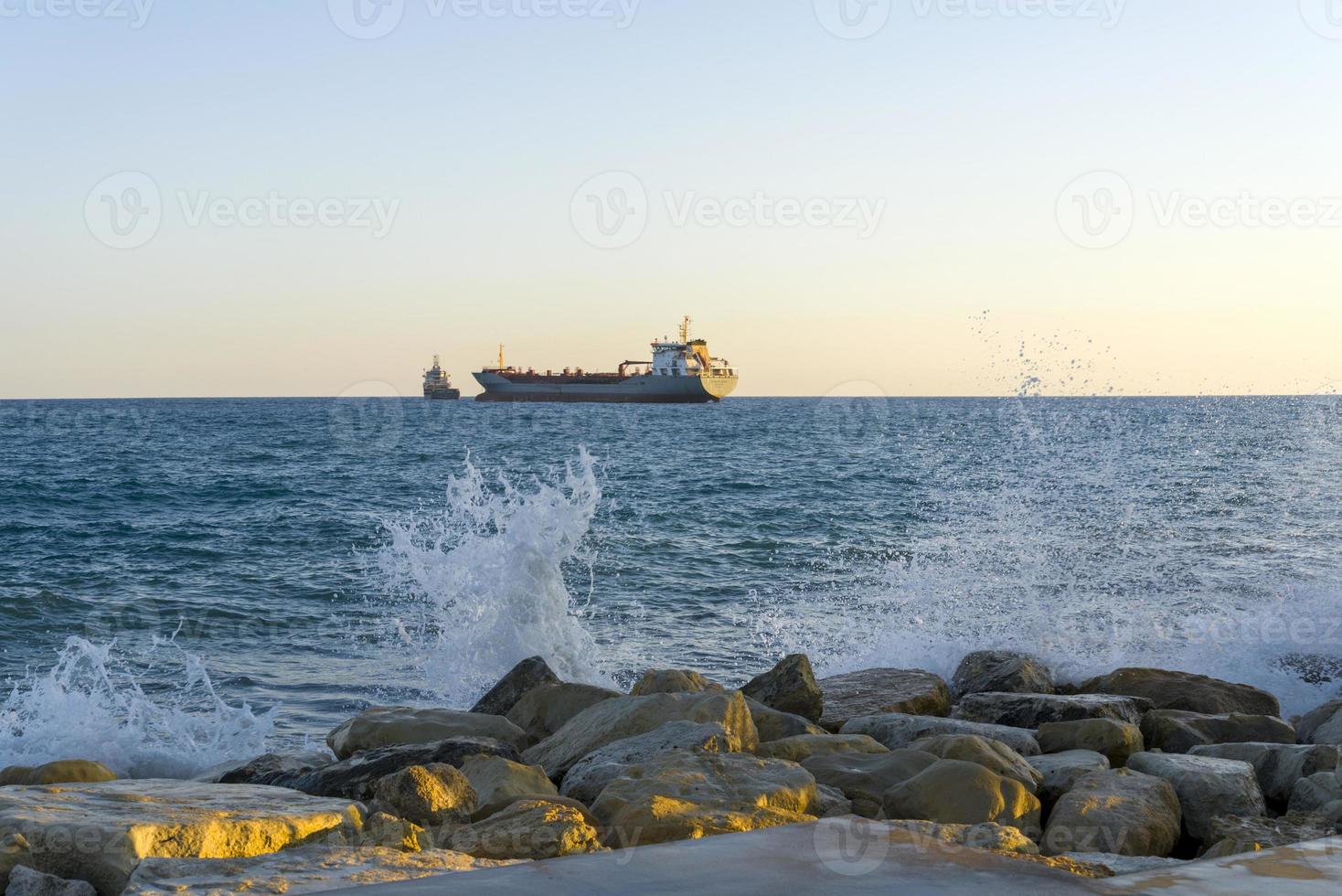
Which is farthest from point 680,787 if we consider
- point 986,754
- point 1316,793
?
point 1316,793

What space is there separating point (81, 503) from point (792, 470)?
19.3 metres

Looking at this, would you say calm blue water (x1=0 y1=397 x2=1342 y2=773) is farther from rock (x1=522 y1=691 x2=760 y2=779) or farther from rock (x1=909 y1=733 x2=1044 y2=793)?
rock (x1=909 y1=733 x2=1044 y2=793)

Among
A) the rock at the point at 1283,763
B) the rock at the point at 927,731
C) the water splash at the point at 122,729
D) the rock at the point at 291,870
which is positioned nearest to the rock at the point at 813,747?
the rock at the point at 927,731

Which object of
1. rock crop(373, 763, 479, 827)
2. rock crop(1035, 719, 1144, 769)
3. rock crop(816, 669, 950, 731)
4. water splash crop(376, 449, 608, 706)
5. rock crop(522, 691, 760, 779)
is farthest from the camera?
water splash crop(376, 449, 608, 706)

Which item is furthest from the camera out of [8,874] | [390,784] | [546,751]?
[546,751]

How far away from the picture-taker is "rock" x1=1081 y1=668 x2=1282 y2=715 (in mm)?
7293

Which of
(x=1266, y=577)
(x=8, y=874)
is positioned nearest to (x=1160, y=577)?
(x=1266, y=577)

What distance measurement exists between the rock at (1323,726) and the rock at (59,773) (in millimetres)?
6638

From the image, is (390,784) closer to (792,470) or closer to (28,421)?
(792,470)

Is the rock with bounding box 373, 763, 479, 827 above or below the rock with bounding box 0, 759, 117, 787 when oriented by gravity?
above

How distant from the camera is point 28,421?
226ft

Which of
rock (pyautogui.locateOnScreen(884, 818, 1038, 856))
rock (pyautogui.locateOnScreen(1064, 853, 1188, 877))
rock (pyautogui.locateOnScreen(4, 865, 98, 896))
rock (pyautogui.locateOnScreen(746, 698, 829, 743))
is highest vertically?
rock (pyautogui.locateOnScreen(884, 818, 1038, 856))

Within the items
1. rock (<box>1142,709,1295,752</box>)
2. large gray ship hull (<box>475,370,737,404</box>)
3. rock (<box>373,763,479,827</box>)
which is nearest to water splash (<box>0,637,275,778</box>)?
rock (<box>373,763,479,827</box>)

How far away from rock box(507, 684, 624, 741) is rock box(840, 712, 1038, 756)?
1526 mm
